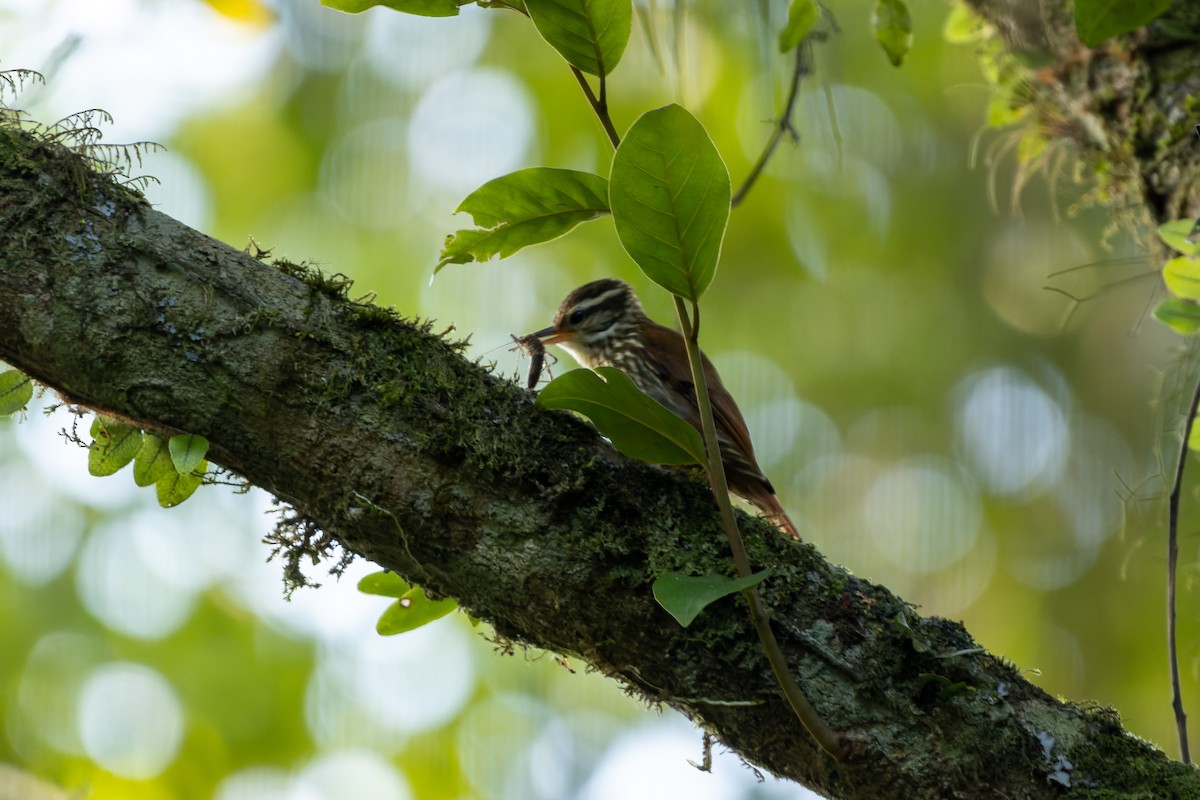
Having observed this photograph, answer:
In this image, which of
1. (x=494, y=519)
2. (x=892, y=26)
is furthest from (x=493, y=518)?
(x=892, y=26)

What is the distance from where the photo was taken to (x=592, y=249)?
25.7 feet

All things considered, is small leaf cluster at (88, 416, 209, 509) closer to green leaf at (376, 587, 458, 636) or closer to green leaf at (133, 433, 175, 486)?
green leaf at (133, 433, 175, 486)

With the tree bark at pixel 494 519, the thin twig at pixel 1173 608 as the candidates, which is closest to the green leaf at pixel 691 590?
the tree bark at pixel 494 519

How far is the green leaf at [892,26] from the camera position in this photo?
289 cm

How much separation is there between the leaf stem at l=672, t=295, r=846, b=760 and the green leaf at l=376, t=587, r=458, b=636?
68 centimetres

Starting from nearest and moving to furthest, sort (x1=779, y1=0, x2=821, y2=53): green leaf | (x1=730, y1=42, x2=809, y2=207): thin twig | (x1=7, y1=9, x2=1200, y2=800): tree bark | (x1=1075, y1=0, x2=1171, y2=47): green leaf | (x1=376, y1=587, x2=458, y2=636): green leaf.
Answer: (x1=7, y1=9, x2=1200, y2=800): tree bark, (x1=376, y1=587, x2=458, y2=636): green leaf, (x1=1075, y1=0, x2=1171, y2=47): green leaf, (x1=779, y1=0, x2=821, y2=53): green leaf, (x1=730, y1=42, x2=809, y2=207): thin twig

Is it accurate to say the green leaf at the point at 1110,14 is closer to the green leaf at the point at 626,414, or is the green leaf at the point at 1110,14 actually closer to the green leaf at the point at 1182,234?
the green leaf at the point at 1182,234

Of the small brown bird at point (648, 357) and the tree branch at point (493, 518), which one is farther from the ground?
the small brown bird at point (648, 357)

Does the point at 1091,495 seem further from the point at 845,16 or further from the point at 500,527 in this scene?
the point at 500,527

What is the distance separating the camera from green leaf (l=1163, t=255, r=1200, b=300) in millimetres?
2469

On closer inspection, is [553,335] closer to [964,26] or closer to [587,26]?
[964,26]

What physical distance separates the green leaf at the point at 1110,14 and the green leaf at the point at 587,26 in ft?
3.76

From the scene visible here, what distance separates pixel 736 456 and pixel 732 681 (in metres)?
1.64

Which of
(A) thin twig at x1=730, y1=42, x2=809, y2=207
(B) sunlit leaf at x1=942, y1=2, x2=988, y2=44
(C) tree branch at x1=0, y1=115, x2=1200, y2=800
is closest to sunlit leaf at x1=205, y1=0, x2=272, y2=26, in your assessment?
(C) tree branch at x1=0, y1=115, x2=1200, y2=800
